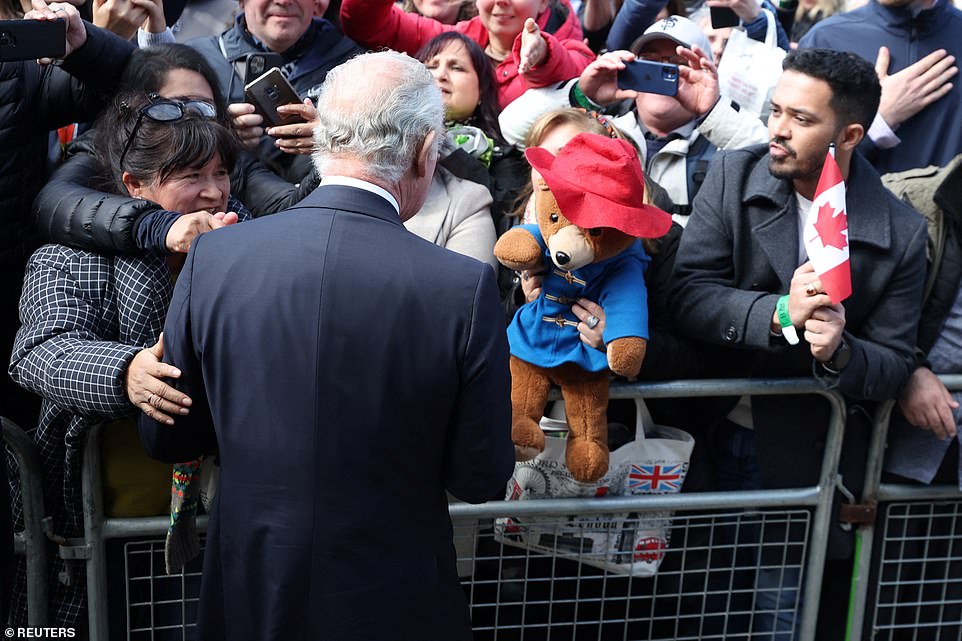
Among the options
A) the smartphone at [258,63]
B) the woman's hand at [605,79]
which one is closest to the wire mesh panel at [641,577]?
the woman's hand at [605,79]

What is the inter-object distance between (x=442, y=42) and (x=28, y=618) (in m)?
2.39

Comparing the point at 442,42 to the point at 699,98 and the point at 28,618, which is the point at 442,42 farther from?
the point at 28,618

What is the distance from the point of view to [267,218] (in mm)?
2291

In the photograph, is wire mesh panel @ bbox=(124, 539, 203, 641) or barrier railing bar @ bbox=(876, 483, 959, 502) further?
barrier railing bar @ bbox=(876, 483, 959, 502)

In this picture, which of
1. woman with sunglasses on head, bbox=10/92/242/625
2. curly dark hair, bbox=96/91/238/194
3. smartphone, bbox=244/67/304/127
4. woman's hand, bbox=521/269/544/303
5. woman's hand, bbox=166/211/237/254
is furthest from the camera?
smartphone, bbox=244/67/304/127

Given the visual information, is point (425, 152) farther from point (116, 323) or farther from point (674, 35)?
point (674, 35)

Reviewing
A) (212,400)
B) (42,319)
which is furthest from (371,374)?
(42,319)

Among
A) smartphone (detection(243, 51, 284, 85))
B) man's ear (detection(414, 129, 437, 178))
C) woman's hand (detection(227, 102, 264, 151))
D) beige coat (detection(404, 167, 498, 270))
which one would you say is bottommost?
beige coat (detection(404, 167, 498, 270))

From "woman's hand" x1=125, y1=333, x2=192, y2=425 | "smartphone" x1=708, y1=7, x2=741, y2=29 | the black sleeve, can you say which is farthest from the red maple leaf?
the black sleeve

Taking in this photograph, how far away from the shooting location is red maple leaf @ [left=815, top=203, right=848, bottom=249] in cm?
289

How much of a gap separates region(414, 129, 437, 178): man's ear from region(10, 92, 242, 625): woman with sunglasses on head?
0.76m

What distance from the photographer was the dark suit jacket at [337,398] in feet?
7.21

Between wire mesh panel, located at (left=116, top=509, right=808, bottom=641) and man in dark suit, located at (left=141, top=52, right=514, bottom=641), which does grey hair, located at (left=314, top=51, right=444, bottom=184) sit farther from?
wire mesh panel, located at (left=116, top=509, right=808, bottom=641)

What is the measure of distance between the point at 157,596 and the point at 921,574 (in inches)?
100
